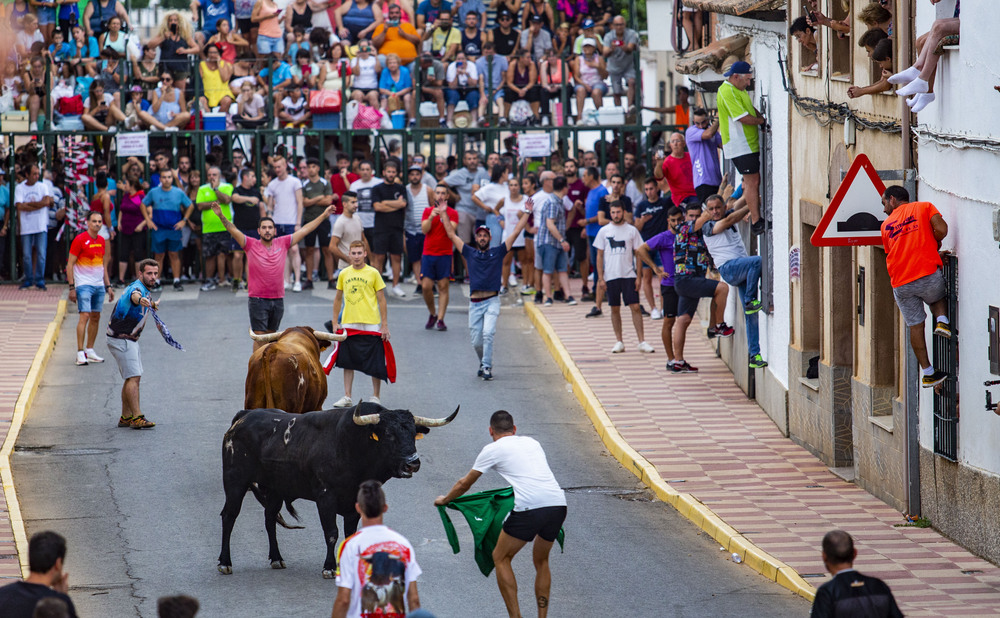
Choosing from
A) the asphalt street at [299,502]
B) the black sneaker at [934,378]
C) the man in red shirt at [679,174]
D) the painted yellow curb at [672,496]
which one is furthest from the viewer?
the man in red shirt at [679,174]

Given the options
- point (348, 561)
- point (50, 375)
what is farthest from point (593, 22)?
point (348, 561)

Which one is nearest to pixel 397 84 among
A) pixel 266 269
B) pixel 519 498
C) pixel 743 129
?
pixel 266 269

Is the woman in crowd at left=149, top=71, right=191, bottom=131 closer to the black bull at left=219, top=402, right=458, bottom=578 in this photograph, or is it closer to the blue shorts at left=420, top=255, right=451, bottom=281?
the blue shorts at left=420, top=255, right=451, bottom=281

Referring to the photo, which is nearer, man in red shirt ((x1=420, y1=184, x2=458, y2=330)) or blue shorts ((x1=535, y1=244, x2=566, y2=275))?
Result: man in red shirt ((x1=420, y1=184, x2=458, y2=330))

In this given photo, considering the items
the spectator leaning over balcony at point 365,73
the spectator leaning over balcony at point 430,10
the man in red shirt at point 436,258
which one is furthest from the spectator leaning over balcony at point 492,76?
the man in red shirt at point 436,258

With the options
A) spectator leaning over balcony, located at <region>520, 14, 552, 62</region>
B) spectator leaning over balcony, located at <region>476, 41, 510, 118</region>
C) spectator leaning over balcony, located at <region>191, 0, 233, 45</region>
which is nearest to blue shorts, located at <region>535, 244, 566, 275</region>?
spectator leaning over balcony, located at <region>476, 41, 510, 118</region>

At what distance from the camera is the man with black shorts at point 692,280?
18.7 meters

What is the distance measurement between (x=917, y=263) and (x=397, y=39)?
63.9 feet

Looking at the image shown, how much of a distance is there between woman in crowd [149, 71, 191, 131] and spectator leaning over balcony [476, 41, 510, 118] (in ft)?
17.7

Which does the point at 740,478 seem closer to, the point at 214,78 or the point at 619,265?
the point at 619,265

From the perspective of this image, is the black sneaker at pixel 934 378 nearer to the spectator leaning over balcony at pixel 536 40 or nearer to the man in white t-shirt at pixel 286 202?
the man in white t-shirt at pixel 286 202

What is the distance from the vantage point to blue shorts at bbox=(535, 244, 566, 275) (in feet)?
76.2

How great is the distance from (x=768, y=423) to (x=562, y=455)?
2748 millimetres

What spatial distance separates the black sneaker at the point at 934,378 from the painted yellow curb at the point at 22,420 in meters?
6.92
